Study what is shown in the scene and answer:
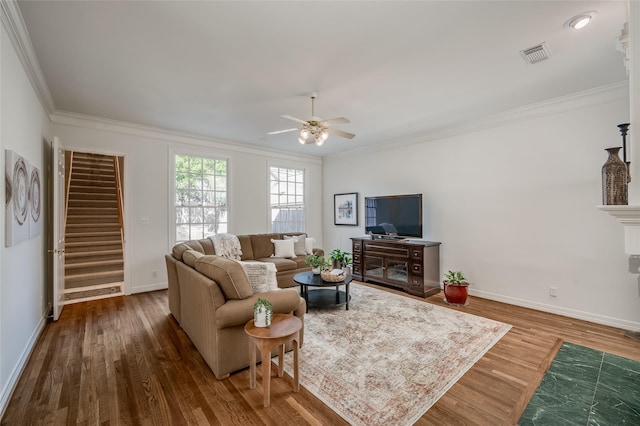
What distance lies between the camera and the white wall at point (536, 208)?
10.9 ft

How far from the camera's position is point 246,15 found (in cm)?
209

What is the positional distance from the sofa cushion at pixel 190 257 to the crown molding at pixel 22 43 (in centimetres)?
224

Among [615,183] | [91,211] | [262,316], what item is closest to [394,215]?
[615,183]

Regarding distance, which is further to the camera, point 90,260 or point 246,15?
point 90,260

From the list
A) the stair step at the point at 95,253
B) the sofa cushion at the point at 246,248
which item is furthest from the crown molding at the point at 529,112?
the stair step at the point at 95,253

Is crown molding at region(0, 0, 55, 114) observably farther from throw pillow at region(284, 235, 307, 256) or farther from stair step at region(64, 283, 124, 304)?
throw pillow at region(284, 235, 307, 256)

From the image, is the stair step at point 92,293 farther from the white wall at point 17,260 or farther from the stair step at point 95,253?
the white wall at point 17,260

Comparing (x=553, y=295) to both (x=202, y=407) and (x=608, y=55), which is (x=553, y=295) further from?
(x=202, y=407)

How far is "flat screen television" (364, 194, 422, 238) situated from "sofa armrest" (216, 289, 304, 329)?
302 centimetres

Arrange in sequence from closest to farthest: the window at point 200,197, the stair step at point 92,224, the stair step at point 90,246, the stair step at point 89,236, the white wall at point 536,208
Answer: the white wall at point 536,208
the window at point 200,197
the stair step at point 90,246
the stair step at point 89,236
the stair step at point 92,224

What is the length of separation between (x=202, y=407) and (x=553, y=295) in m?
4.28

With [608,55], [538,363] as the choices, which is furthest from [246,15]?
[538,363]

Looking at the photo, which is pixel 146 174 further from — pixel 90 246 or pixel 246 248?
pixel 90 246

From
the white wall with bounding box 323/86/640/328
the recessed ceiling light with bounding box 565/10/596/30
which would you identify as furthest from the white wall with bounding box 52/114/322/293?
the recessed ceiling light with bounding box 565/10/596/30
